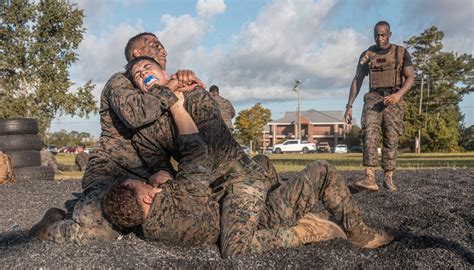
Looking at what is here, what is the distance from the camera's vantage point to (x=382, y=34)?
827 centimetres

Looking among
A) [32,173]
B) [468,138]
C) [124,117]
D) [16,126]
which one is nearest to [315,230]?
[124,117]

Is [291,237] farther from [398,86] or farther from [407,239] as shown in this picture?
[398,86]

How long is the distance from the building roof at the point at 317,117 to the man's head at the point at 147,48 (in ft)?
355

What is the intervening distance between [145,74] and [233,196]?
1.24 meters

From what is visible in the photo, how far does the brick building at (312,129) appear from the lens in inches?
4328

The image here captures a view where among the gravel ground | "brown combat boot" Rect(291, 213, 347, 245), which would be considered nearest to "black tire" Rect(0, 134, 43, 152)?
the gravel ground

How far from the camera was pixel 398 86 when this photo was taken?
8.26m

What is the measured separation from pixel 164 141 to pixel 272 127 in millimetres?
109428

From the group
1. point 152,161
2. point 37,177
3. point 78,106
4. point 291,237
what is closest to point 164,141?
point 152,161

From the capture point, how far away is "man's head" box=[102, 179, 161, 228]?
385cm

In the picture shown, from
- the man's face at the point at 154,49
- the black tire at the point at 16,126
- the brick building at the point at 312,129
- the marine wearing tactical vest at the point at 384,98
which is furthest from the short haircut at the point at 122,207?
the brick building at the point at 312,129

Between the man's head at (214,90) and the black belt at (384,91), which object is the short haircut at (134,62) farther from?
the man's head at (214,90)

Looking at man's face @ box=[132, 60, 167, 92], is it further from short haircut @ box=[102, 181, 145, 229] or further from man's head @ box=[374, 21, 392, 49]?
man's head @ box=[374, 21, 392, 49]

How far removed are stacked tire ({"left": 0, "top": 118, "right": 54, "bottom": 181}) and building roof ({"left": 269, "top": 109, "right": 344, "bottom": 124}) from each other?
10065 centimetres
